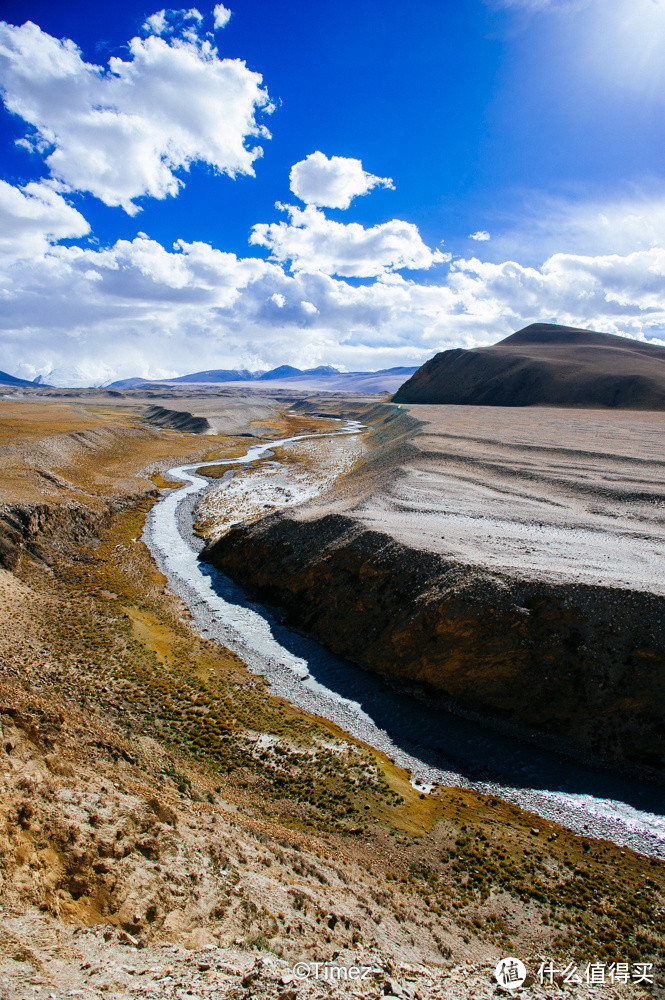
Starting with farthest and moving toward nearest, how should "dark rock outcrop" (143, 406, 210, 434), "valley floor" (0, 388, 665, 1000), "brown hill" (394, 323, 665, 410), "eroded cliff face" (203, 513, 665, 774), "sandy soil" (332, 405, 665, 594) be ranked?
1. "dark rock outcrop" (143, 406, 210, 434)
2. "brown hill" (394, 323, 665, 410)
3. "sandy soil" (332, 405, 665, 594)
4. "eroded cliff face" (203, 513, 665, 774)
5. "valley floor" (0, 388, 665, 1000)

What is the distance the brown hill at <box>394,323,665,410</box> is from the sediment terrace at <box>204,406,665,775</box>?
90114mm

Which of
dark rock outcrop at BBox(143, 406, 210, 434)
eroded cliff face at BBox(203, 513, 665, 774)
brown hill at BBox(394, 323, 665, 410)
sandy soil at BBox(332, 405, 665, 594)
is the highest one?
brown hill at BBox(394, 323, 665, 410)

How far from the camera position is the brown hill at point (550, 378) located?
436 feet

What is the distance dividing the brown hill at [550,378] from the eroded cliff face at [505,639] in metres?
122

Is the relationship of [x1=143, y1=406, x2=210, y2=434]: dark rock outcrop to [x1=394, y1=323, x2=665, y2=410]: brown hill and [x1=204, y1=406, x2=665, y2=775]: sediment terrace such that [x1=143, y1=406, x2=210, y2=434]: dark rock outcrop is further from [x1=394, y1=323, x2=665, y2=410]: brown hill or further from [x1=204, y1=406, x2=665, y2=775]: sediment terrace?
[x1=204, y1=406, x2=665, y2=775]: sediment terrace

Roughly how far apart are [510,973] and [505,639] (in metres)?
14.6

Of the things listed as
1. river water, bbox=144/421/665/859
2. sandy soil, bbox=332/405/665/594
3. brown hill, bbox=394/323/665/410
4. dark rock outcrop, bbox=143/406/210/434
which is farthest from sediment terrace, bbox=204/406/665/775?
dark rock outcrop, bbox=143/406/210/434

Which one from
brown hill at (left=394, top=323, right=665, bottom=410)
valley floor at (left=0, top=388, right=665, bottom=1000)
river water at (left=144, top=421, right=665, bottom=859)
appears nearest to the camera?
valley floor at (left=0, top=388, right=665, bottom=1000)

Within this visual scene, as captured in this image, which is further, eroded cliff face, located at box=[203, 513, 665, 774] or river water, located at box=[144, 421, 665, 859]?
eroded cliff face, located at box=[203, 513, 665, 774]

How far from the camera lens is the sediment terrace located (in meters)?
22.9

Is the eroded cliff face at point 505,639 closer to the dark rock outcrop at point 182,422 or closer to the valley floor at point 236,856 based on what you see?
the valley floor at point 236,856

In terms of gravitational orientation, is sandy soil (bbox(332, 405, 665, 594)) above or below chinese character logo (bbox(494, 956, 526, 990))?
above

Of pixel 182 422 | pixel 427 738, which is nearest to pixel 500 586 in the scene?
pixel 427 738

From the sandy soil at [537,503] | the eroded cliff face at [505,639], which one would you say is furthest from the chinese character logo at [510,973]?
the sandy soil at [537,503]
